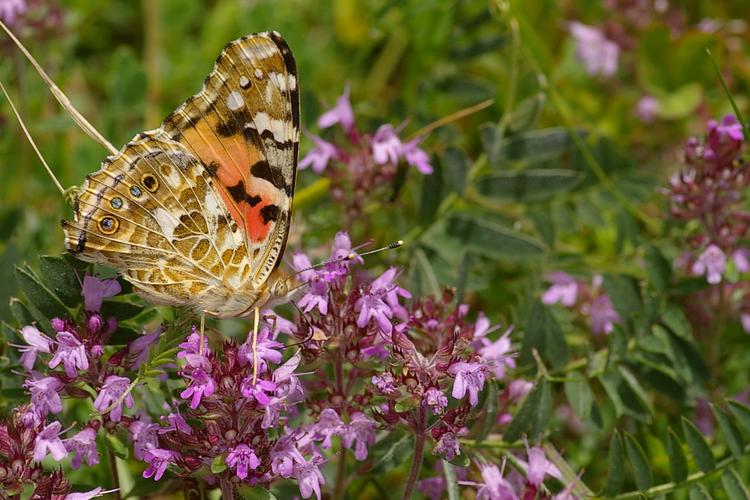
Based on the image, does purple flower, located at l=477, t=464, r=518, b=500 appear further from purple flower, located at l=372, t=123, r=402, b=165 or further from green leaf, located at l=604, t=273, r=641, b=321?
purple flower, located at l=372, t=123, r=402, b=165

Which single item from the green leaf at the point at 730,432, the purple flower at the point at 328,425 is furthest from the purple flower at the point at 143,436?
the green leaf at the point at 730,432

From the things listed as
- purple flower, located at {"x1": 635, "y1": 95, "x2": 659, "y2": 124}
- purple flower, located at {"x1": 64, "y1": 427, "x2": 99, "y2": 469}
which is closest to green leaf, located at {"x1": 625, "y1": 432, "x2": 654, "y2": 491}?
purple flower, located at {"x1": 64, "y1": 427, "x2": 99, "y2": 469}

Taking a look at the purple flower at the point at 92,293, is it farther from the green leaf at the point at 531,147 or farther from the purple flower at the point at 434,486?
the green leaf at the point at 531,147

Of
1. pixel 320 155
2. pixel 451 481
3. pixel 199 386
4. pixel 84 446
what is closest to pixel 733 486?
pixel 451 481

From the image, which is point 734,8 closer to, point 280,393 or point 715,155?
point 715,155

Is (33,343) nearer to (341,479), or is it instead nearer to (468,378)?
(341,479)
